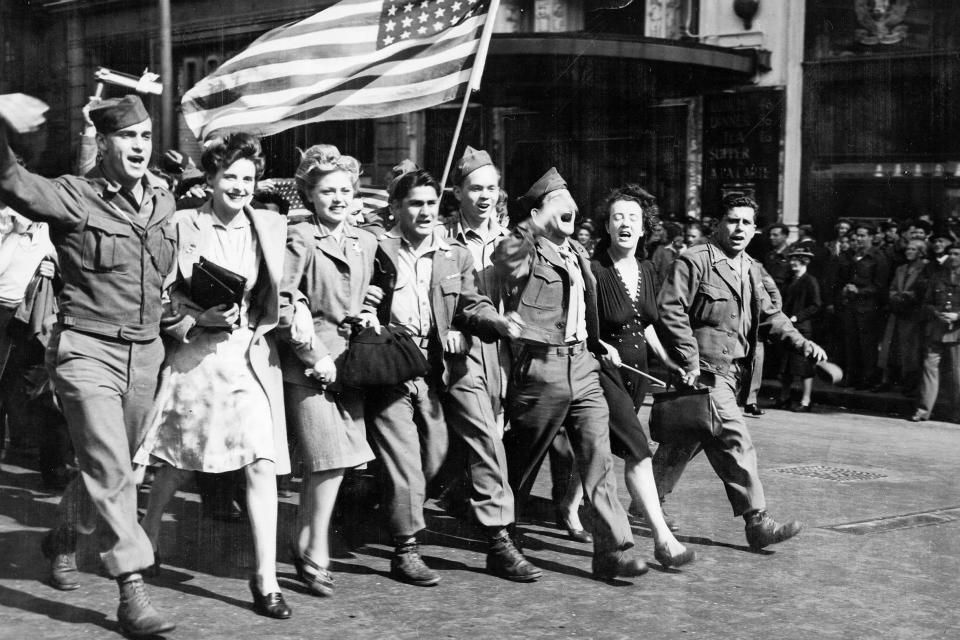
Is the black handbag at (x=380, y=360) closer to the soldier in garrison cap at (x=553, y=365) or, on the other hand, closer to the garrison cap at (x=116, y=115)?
the soldier in garrison cap at (x=553, y=365)

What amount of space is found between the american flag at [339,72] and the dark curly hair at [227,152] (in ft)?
7.56

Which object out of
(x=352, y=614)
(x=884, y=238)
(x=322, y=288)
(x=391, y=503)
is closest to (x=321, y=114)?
(x=322, y=288)

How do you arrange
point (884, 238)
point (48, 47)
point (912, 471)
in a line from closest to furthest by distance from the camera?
point (912, 471) → point (884, 238) → point (48, 47)

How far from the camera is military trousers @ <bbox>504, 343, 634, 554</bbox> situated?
5961 millimetres

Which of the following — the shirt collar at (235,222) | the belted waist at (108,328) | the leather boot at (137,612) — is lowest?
Result: the leather boot at (137,612)

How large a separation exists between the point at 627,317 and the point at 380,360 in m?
1.50

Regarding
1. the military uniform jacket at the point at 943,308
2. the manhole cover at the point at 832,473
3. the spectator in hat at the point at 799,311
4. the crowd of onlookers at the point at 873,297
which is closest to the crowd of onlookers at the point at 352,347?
the manhole cover at the point at 832,473

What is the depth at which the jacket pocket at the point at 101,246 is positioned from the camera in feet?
16.6

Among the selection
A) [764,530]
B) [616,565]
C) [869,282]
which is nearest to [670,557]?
[616,565]

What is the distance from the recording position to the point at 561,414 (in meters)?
6.03

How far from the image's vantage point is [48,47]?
3272cm

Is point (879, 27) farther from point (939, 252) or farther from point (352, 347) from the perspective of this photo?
point (352, 347)

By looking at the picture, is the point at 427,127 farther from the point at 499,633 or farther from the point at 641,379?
the point at 499,633

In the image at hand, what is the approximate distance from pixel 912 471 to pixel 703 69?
34.3 ft
